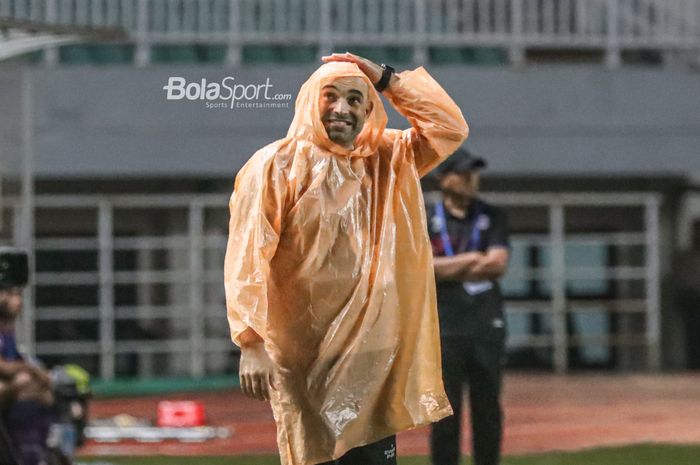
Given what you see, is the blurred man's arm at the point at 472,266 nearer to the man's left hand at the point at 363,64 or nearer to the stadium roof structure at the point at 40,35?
the man's left hand at the point at 363,64

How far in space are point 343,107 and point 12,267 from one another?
2318mm

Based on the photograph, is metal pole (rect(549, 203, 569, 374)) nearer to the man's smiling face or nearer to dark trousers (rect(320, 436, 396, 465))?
dark trousers (rect(320, 436, 396, 465))

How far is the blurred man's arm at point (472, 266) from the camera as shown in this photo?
729cm

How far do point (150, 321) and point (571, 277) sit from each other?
4.71m

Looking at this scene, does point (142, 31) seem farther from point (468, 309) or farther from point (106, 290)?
point (468, 309)

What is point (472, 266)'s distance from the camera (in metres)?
7.34

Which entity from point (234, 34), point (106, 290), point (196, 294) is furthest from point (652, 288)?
point (106, 290)

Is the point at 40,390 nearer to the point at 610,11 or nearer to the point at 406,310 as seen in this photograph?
the point at 406,310

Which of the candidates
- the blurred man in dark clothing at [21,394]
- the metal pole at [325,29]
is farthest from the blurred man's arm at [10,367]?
the metal pole at [325,29]

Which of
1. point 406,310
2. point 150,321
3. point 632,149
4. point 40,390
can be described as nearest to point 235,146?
point 150,321

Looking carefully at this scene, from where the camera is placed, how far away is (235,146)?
Result: 16.0 m

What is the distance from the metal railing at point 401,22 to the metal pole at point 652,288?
178 cm

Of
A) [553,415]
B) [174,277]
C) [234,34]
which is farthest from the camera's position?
[174,277]

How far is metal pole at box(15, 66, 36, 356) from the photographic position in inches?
463
